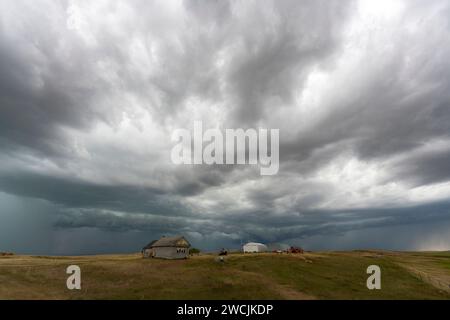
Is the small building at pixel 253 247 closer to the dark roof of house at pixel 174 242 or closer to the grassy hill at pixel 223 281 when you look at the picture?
the dark roof of house at pixel 174 242

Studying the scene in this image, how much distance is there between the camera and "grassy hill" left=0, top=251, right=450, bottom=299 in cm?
4669

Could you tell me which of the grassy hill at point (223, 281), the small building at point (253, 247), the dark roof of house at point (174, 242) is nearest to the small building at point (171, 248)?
the dark roof of house at point (174, 242)

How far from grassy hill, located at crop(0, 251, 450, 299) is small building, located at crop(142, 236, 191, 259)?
408 inches

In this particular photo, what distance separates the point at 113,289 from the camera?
49.2 metres

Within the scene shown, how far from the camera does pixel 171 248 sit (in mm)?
84062

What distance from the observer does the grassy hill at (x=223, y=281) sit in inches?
1838

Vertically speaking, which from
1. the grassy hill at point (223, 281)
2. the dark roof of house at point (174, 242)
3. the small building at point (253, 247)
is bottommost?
the small building at point (253, 247)

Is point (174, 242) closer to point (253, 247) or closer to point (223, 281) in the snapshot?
point (223, 281)

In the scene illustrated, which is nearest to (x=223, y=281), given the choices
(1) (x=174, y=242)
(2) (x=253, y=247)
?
(1) (x=174, y=242)

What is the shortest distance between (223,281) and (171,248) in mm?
33746

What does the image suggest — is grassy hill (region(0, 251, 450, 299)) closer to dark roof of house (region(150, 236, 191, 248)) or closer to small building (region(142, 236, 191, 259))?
small building (region(142, 236, 191, 259))

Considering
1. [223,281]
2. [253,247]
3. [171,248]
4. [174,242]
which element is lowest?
[253,247]

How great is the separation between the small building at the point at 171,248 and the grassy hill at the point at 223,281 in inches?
408
